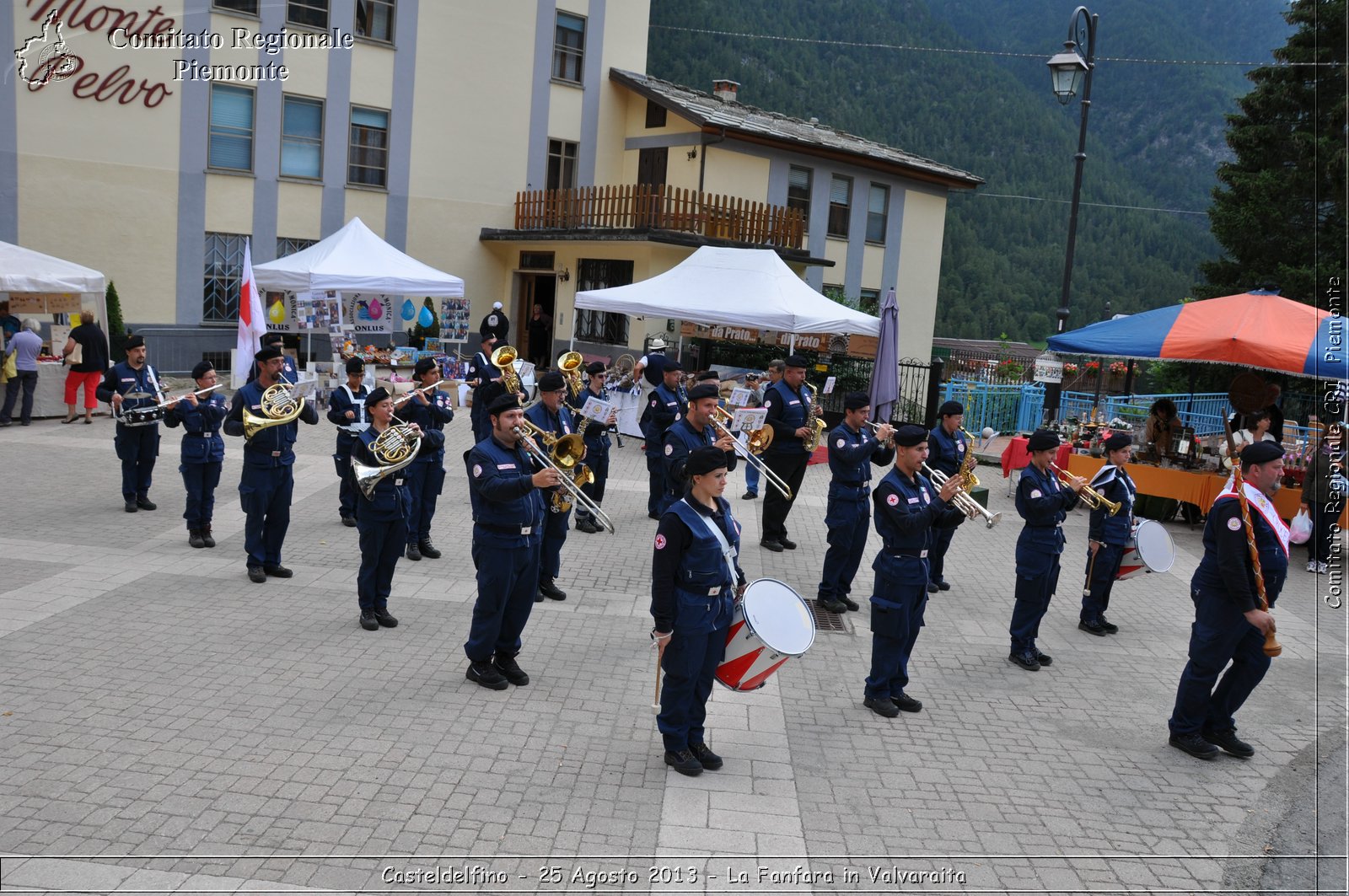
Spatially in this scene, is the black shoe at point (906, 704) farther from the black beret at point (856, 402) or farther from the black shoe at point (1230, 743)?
the black beret at point (856, 402)

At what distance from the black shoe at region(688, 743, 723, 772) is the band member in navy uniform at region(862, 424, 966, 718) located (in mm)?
1516

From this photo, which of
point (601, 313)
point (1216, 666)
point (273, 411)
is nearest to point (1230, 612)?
point (1216, 666)

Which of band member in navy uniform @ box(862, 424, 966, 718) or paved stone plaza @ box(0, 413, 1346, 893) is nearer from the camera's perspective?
paved stone plaza @ box(0, 413, 1346, 893)

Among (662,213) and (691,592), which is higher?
(662,213)

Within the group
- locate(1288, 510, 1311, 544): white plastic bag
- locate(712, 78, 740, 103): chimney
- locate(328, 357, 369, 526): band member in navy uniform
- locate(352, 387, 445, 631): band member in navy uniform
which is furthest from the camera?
locate(712, 78, 740, 103): chimney

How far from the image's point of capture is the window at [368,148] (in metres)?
25.1

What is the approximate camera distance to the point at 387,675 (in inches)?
276

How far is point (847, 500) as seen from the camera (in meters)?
9.09

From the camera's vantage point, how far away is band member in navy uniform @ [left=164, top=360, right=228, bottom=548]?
10023mm

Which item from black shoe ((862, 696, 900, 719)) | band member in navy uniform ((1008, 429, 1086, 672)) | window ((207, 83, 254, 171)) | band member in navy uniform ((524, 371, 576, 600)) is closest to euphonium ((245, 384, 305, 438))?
band member in navy uniform ((524, 371, 576, 600))

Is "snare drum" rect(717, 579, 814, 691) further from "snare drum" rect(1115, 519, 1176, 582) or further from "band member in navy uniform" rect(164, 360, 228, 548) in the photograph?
"band member in navy uniform" rect(164, 360, 228, 548)

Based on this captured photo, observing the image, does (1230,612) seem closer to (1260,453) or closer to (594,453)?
(1260,453)

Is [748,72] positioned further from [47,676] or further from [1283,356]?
[47,676]

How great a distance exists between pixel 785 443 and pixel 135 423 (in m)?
7.06
